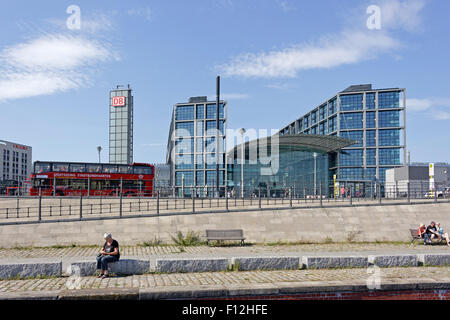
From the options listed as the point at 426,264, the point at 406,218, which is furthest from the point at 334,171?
the point at 426,264

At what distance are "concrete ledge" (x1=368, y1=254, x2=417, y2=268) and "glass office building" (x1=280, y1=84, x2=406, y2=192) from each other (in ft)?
196

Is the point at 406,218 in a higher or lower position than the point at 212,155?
lower

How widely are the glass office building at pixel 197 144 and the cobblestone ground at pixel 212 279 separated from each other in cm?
6175

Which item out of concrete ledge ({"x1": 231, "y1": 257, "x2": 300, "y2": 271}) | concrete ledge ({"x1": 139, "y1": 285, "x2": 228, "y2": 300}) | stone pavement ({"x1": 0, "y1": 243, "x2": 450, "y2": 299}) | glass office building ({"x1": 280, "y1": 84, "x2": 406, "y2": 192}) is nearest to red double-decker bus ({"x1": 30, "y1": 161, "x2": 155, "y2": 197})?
concrete ledge ({"x1": 231, "y1": 257, "x2": 300, "y2": 271})

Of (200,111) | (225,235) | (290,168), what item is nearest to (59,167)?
(225,235)

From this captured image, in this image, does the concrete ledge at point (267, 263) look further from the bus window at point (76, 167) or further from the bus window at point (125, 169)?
the bus window at point (76, 167)

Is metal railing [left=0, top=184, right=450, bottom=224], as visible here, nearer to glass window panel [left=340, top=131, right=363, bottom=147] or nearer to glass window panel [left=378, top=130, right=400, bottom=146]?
glass window panel [left=378, top=130, right=400, bottom=146]

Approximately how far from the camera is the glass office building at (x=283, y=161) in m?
59.3

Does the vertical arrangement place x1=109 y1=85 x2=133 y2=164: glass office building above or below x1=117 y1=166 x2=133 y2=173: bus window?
above

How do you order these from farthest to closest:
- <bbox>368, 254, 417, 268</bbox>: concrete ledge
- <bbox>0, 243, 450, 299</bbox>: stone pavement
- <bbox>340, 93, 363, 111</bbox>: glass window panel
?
<bbox>340, 93, 363, 111</bbox>: glass window panel < <bbox>368, 254, 417, 268</bbox>: concrete ledge < <bbox>0, 243, 450, 299</bbox>: stone pavement

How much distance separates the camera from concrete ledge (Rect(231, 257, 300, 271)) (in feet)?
35.7
